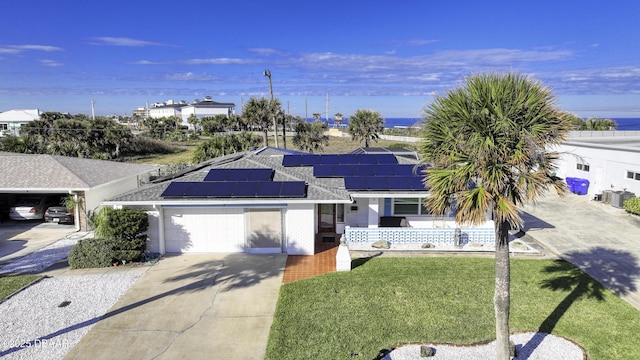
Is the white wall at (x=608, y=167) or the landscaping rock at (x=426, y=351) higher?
the white wall at (x=608, y=167)

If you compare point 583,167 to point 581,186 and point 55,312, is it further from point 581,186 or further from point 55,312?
point 55,312

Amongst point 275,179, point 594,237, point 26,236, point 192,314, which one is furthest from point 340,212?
point 26,236

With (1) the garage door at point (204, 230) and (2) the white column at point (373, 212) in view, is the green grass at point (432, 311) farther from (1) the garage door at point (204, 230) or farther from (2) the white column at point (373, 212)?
(1) the garage door at point (204, 230)

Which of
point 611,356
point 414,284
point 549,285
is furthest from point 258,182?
point 611,356

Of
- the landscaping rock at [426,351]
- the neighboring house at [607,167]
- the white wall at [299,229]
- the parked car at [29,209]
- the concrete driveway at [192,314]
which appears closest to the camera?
the landscaping rock at [426,351]

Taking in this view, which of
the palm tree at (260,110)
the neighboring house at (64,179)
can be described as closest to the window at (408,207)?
the neighboring house at (64,179)

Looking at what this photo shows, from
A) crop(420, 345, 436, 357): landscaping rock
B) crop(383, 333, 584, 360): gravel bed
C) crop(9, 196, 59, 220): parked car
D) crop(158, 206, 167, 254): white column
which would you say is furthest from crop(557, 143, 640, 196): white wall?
crop(9, 196, 59, 220): parked car

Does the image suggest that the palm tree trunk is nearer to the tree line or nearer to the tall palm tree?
the tree line
